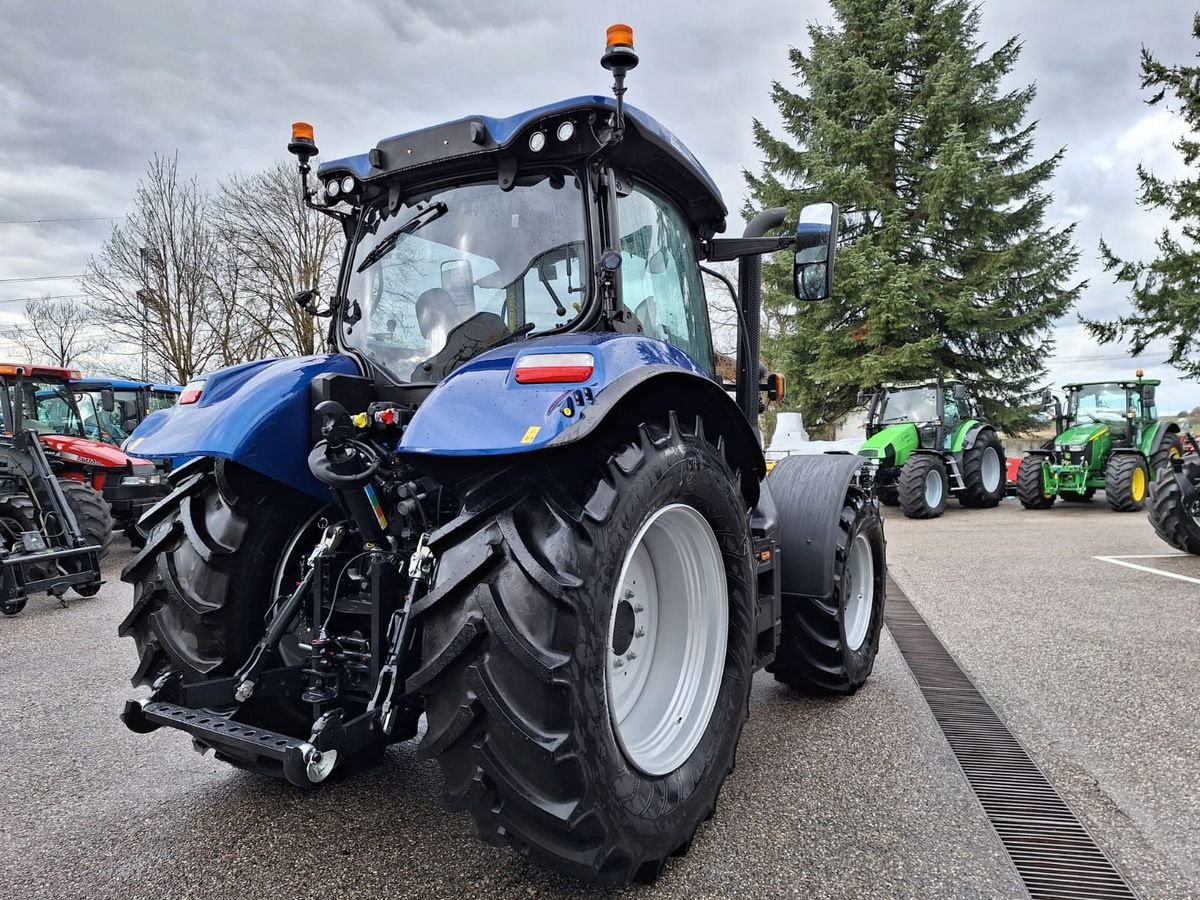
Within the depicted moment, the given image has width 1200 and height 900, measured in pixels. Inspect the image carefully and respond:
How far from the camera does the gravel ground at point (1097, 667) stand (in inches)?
101

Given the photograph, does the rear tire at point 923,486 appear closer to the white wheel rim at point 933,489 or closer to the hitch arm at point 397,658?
the white wheel rim at point 933,489

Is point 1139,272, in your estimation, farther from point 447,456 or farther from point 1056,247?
point 447,456

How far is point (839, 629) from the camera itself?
352 centimetres

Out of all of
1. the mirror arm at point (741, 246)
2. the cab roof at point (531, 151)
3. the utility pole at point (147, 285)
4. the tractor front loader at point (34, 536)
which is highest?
the utility pole at point (147, 285)

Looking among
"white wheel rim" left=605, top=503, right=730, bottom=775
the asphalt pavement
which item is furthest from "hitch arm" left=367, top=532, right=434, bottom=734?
"white wheel rim" left=605, top=503, right=730, bottom=775

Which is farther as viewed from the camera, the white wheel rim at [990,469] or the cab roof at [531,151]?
the white wheel rim at [990,469]

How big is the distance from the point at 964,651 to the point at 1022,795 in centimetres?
206

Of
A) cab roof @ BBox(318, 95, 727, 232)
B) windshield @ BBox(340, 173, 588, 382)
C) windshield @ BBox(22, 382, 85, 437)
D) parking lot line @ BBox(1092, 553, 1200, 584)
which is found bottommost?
parking lot line @ BBox(1092, 553, 1200, 584)

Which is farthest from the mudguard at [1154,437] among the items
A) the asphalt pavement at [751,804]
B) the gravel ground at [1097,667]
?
the asphalt pavement at [751,804]

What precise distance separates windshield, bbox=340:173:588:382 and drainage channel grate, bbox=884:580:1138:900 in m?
2.17

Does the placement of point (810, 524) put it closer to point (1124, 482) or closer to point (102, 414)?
point (1124, 482)

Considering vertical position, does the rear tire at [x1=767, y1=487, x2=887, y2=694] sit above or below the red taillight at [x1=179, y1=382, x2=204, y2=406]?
below

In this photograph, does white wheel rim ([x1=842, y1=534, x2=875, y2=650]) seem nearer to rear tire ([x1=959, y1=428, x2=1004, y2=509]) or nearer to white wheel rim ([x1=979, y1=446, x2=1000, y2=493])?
rear tire ([x1=959, y1=428, x2=1004, y2=509])

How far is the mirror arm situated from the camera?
3.33 meters
